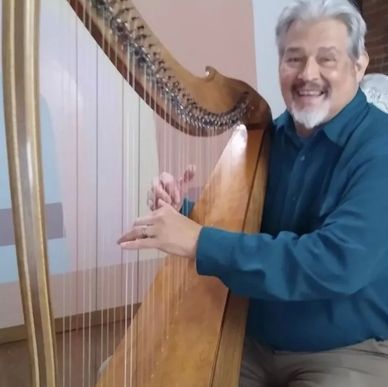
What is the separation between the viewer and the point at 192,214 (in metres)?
1.33

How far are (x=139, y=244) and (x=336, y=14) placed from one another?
0.58 meters

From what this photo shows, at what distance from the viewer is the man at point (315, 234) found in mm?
917

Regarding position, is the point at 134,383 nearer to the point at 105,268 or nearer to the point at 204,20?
the point at 105,268

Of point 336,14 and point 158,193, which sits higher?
point 336,14

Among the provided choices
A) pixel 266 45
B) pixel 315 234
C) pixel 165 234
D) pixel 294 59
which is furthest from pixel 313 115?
pixel 266 45

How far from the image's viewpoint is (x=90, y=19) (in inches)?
25.7

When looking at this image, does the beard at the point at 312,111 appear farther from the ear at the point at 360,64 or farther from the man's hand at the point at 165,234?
the man's hand at the point at 165,234

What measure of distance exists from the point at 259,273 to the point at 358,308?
223mm

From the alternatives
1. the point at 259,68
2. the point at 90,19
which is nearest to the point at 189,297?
the point at 90,19

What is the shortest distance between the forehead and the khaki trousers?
54cm

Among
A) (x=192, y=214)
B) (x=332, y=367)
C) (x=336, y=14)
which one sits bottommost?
(x=332, y=367)

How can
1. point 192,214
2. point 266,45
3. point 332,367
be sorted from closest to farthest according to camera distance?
point 332,367 → point 192,214 → point 266,45

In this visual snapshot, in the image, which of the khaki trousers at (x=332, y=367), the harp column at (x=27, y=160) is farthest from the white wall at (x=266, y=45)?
the harp column at (x=27, y=160)

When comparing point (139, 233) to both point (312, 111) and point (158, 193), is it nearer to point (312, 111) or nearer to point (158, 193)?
point (158, 193)
